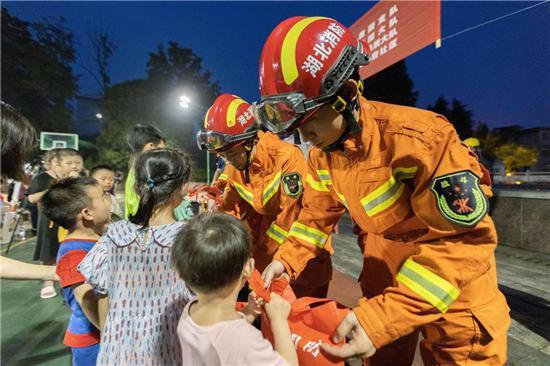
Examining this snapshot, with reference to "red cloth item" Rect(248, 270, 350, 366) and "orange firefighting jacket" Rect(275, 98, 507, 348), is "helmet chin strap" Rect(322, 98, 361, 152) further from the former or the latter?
"red cloth item" Rect(248, 270, 350, 366)

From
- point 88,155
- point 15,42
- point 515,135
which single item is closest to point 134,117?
point 88,155

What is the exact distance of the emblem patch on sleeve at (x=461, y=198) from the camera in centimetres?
102

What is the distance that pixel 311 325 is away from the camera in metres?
1.19

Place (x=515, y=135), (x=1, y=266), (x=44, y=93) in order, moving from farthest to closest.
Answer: (x=44, y=93) → (x=515, y=135) → (x=1, y=266)

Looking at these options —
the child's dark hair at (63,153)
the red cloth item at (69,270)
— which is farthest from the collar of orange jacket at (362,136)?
the child's dark hair at (63,153)

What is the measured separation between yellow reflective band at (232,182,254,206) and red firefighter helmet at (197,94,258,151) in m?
0.36

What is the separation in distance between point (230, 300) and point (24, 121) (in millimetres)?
1497

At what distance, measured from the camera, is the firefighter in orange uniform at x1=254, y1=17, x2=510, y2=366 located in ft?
3.39

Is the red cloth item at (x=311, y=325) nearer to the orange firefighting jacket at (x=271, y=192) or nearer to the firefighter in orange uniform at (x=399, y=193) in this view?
the firefighter in orange uniform at (x=399, y=193)

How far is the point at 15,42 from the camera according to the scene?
21.8 m

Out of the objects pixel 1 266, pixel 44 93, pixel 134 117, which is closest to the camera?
pixel 1 266

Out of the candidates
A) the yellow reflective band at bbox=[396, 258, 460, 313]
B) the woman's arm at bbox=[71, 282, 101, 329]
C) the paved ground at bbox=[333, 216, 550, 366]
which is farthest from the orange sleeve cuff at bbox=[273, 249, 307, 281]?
the paved ground at bbox=[333, 216, 550, 366]

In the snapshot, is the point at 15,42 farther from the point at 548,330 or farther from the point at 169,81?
the point at 548,330

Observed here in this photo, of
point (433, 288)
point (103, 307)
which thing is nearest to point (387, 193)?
point (433, 288)
